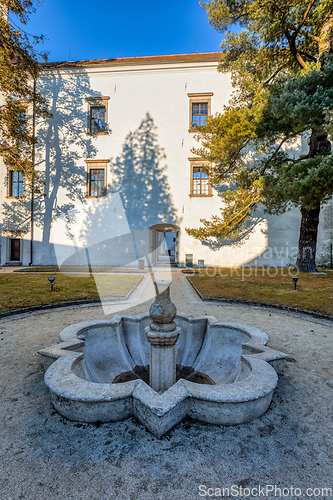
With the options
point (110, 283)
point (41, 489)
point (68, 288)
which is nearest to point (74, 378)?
point (41, 489)

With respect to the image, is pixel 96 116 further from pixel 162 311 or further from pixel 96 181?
pixel 162 311

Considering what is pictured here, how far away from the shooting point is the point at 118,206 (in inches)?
664

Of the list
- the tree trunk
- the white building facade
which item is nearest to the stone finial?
the tree trunk

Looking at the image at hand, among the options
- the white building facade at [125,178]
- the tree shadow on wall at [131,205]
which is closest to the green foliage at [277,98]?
the white building facade at [125,178]

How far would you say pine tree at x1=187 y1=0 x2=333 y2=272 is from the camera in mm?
8805

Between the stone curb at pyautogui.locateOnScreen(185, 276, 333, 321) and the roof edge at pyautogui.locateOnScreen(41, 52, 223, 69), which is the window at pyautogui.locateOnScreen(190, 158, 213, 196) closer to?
the roof edge at pyautogui.locateOnScreen(41, 52, 223, 69)

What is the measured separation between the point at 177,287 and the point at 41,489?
841 cm

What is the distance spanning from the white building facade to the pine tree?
2781 millimetres

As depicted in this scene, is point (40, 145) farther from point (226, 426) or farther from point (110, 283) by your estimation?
point (226, 426)

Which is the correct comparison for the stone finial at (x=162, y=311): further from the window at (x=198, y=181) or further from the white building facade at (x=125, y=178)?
the window at (x=198, y=181)

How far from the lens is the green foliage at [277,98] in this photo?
8789 millimetres

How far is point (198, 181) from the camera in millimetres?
16438

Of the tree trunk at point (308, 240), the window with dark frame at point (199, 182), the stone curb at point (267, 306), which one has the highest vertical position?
the window with dark frame at point (199, 182)

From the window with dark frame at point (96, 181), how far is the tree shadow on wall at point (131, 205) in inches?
26.4
